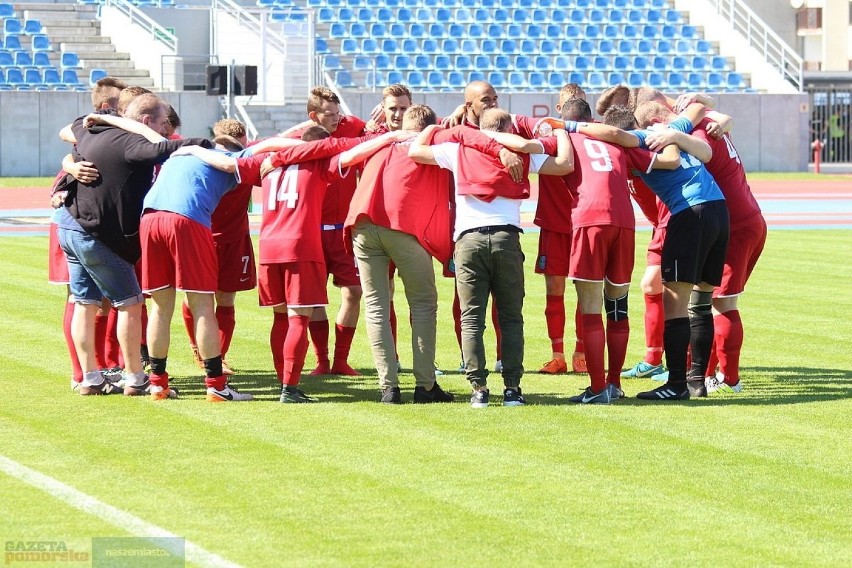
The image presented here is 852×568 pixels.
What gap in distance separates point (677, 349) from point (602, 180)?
1.23 metres

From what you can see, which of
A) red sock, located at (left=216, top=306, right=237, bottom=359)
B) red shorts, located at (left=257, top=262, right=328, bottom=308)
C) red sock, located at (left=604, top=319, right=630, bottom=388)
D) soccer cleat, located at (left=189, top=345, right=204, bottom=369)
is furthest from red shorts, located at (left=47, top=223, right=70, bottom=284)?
red sock, located at (left=604, top=319, right=630, bottom=388)

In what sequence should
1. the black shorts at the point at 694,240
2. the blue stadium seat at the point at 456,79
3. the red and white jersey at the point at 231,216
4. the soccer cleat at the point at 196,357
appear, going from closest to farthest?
the black shorts at the point at 694,240, the red and white jersey at the point at 231,216, the soccer cleat at the point at 196,357, the blue stadium seat at the point at 456,79

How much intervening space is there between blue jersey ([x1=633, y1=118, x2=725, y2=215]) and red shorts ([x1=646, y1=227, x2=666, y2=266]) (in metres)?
0.87

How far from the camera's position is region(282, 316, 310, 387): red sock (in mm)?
8930

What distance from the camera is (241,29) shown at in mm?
37188

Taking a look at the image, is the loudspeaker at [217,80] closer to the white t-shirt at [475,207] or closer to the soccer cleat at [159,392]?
the soccer cleat at [159,392]

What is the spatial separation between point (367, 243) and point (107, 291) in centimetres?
176

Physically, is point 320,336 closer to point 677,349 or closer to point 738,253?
point 677,349

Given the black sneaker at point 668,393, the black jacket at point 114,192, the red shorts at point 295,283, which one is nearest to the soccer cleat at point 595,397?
the black sneaker at point 668,393

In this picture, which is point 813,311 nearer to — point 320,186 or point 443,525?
point 320,186

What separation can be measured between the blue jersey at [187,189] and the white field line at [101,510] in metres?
2.14

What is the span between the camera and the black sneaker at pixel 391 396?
9023 millimetres

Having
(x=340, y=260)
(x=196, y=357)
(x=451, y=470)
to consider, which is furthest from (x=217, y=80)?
(x=451, y=470)

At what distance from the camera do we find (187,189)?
8828 mm
